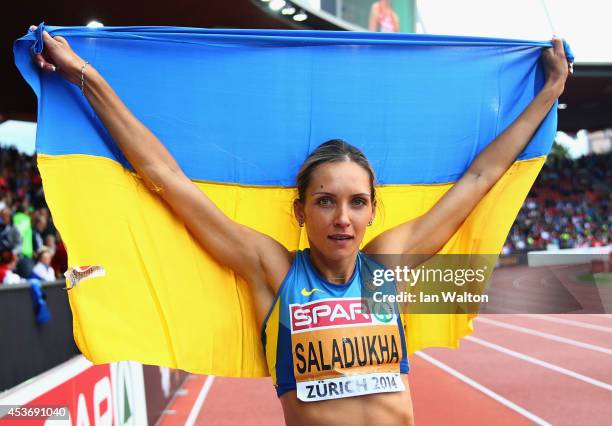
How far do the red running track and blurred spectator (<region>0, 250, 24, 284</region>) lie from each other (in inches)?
95.5

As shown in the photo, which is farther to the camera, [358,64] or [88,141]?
[358,64]

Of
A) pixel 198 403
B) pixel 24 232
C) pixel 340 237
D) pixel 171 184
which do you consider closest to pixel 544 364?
pixel 198 403

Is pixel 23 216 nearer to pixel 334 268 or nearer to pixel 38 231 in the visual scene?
pixel 38 231

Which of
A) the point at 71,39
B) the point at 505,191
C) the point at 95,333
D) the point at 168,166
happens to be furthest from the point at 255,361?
the point at 71,39

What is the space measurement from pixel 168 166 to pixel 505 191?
4.84 ft

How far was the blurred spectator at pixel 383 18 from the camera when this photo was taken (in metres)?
20.9

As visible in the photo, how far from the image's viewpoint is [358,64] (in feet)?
10.0

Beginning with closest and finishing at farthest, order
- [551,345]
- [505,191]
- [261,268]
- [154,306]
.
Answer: [261,268], [154,306], [505,191], [551,345]

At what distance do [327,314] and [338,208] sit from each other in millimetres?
383

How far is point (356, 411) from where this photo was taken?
229 centimetres

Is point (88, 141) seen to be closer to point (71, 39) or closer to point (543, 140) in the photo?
point (71, 39)

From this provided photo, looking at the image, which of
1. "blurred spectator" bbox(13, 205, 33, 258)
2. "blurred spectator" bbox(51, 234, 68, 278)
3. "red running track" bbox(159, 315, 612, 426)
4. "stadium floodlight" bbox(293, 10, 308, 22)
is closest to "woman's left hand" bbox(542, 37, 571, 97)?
"red running track" bbox(159, 315, 612, 426)

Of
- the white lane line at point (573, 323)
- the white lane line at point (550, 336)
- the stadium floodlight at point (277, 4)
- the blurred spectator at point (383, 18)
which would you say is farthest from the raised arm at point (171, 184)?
the blurred spectator at point (383, 18)
